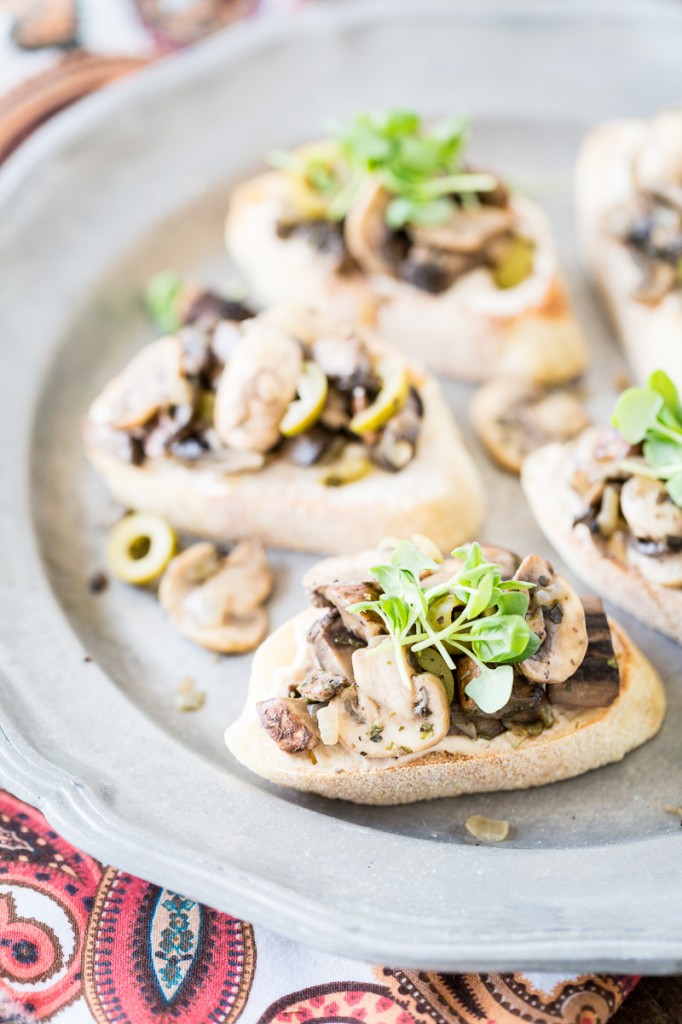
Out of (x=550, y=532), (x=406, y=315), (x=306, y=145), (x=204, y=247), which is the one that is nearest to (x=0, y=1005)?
(x=550, y=532)

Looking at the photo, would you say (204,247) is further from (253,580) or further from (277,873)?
(277,873)

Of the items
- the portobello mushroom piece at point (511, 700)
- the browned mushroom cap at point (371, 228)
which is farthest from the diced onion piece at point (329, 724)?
the browned mushroom cap at point (371, 228)

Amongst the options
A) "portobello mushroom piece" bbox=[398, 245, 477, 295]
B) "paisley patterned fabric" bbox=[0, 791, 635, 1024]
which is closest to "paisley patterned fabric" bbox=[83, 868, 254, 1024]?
"paisley patterned fabric" bbox=[0, 791, 635, 1024]

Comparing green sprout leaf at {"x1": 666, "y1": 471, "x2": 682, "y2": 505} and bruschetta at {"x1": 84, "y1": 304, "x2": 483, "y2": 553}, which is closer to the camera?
green sprout leaf at {"x1": 666, "y1": 471, "x2": 682, "y2": 505}

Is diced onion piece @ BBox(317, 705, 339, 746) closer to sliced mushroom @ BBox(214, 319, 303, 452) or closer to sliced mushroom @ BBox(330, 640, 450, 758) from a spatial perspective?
sliced mushroom @ BBox(330, 640, 450, 758)

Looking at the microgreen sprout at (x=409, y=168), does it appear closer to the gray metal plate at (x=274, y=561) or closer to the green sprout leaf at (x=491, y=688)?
the gray metal plate at (x=274, y=561)
